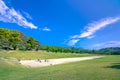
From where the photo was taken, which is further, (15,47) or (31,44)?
(31,44)

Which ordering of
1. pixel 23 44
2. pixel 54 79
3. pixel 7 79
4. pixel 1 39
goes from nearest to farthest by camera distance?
1. pixel 54 79
2. pixel 7 79
3. pixel 1 39
4. pixel 23 44

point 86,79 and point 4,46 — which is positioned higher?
point 4,46

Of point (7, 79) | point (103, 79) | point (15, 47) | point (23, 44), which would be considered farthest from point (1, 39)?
point (103, 79)

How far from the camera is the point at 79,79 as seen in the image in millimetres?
24109

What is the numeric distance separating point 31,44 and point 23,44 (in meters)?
4.91

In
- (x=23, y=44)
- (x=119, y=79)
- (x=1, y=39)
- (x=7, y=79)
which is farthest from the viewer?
(x=23, y=44)

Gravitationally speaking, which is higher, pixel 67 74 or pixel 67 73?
pixel 67 73

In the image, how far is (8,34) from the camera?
11681 cm

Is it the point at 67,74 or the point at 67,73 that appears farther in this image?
the point at 67,73

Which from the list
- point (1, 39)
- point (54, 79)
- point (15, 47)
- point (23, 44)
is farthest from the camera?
point (23, 44)

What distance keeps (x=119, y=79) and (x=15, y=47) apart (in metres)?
105

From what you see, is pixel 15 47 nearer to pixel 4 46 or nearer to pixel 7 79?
pixel 4 46

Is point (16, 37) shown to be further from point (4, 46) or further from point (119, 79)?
point (119, 79)

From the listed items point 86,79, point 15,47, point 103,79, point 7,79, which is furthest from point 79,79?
point 15,47
